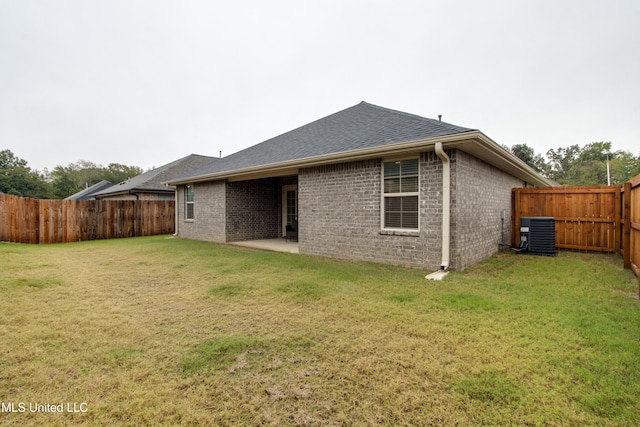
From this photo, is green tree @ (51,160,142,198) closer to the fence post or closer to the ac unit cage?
the ac unit cage

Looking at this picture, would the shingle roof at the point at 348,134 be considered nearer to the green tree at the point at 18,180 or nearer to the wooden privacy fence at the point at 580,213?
the wooden privacy fence at the point at 580,213

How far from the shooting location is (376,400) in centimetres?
203

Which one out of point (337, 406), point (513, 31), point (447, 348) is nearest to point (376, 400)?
point (337, 406)

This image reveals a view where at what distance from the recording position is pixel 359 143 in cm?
714

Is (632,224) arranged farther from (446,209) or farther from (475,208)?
(446,209)

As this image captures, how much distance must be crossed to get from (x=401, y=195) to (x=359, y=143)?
5.55ft

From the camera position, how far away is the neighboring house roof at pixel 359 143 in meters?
5.78

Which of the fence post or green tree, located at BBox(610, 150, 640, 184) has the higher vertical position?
green tree, located at BBox(610, 150, 640, 184)

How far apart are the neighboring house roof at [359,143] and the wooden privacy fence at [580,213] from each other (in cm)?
100

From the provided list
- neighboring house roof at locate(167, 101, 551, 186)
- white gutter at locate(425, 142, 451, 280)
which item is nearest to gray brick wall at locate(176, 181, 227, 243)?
neighboring house roof at locate(167, 101, 551, 186)

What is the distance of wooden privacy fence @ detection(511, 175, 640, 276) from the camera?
27.0 feet

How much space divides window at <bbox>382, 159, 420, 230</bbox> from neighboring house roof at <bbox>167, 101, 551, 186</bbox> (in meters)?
0.41

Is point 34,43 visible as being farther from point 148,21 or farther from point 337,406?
point 337,406

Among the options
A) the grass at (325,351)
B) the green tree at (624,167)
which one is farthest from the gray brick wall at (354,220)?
the green tree at (624,167)
